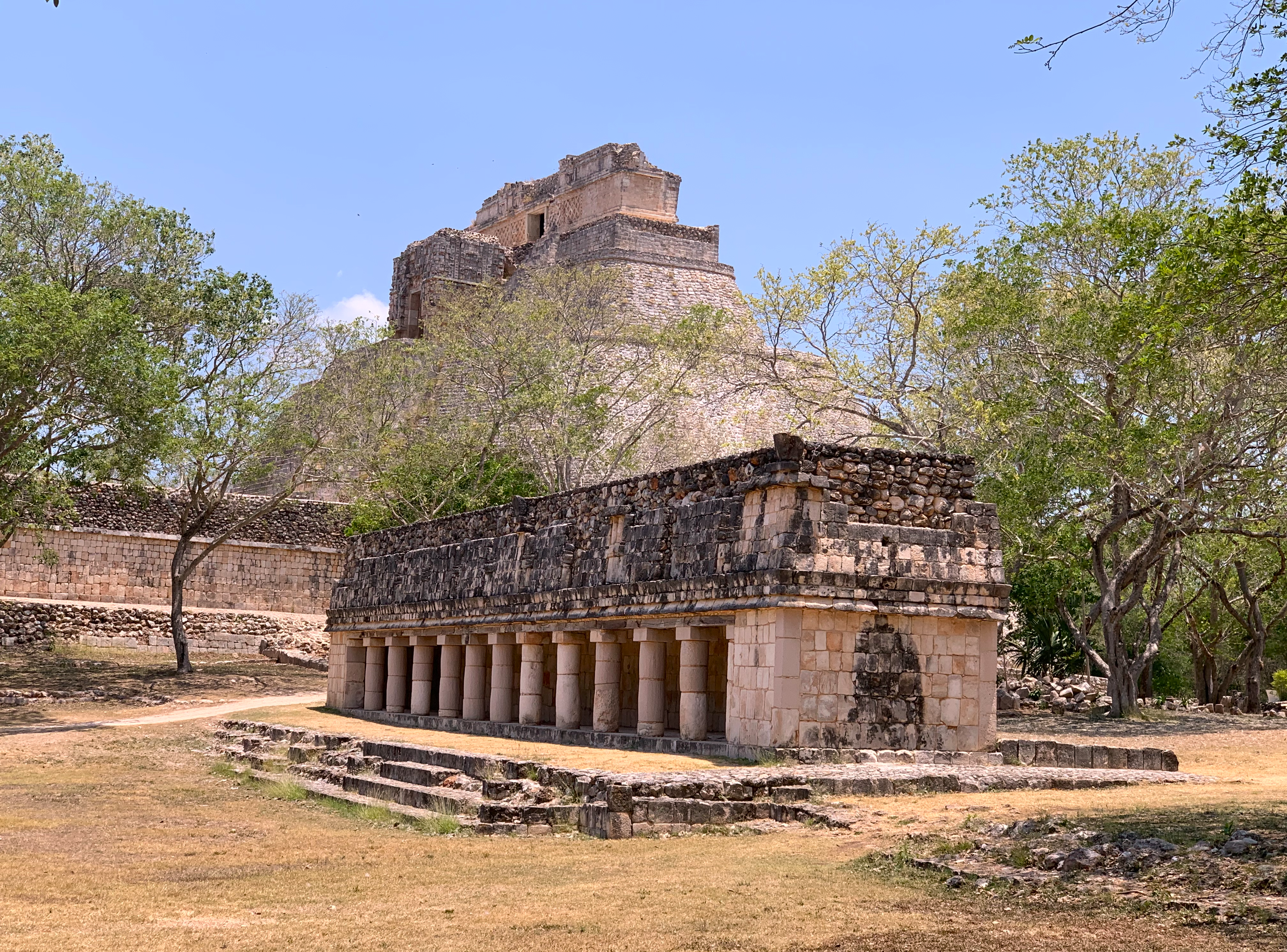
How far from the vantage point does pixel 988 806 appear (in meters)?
10.6

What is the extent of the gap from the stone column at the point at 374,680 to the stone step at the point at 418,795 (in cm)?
1049

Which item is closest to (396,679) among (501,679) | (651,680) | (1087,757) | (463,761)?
(501,679)

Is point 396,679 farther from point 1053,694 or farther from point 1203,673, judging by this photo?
point 1203,673

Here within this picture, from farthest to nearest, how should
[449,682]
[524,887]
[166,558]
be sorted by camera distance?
[166,558], [449,682], [524,887]

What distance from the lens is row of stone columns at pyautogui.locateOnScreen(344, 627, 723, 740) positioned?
1533cm

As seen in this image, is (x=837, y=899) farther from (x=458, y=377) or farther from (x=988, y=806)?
(x=458, y=377)

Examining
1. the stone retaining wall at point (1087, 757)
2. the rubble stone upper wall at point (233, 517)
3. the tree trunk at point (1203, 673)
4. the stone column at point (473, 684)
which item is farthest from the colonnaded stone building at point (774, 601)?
the tree trunk at point (1203, 673)

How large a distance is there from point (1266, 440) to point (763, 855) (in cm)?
1383

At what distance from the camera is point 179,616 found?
31578 millimetres

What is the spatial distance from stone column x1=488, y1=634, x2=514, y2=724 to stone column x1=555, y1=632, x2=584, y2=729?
1939 mm

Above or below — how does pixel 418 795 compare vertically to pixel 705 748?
below

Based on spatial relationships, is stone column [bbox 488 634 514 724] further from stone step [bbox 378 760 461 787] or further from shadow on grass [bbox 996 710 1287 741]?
shadow on grass [bbox 996 710 1287 741]

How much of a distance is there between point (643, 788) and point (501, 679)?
9521mm

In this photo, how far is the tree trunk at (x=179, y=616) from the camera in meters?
31.2
